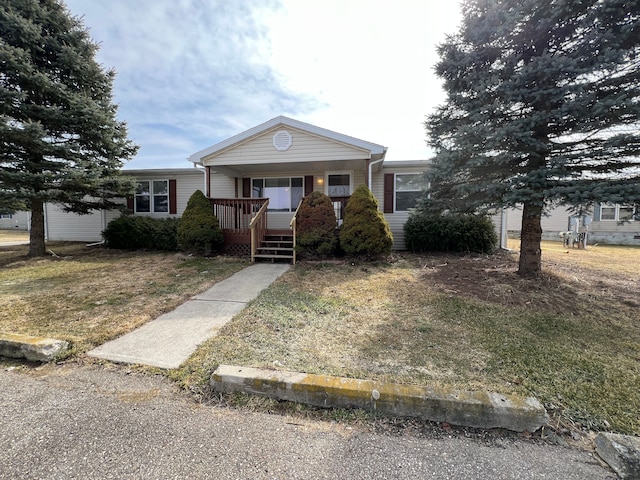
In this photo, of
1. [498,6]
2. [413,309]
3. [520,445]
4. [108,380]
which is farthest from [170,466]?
[498,6]

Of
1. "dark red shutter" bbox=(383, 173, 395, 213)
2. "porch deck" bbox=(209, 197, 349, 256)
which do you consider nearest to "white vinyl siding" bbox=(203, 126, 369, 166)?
"porch deck" bbox=(209, 197, 349, 256)

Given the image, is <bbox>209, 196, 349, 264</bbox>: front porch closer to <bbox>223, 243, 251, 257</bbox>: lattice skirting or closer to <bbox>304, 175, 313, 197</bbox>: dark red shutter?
<bbox>223, 243, 251, 257</bbox>: lattice skirting

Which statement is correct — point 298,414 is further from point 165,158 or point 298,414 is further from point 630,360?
point 165,158

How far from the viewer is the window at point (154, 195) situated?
1180cm

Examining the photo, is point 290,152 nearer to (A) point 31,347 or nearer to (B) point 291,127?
(B) point 291,127

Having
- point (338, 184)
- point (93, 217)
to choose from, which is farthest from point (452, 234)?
point (93, 217)

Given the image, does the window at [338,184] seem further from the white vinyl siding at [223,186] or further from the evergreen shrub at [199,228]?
the evergreen shrub at [199,228]

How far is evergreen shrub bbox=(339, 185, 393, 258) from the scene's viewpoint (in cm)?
703

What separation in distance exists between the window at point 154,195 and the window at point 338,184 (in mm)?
6925

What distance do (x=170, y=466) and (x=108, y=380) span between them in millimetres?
1278

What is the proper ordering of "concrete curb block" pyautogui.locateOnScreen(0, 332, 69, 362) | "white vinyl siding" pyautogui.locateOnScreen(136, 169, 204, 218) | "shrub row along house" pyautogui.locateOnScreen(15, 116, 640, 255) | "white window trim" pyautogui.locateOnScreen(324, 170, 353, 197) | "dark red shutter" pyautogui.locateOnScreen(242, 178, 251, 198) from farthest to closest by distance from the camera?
"white vinyl siding" pyautogui.locateOnScreen(136, 169, 204, 218), "dark red shutter" pyautogui.locateOnScreen(242, 178, 251, 198), "white window trim" pyautogui.locateOnScreen(324, 170, 353, 197), "shrub row along house" pyautogui.locateOnScreen(15, 116, 640, 255), "concrete curb block" pyautogui.locateOnScreen(0, 332, 69, 362)

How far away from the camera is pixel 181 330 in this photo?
10.9ft

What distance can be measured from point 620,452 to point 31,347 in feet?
15.2

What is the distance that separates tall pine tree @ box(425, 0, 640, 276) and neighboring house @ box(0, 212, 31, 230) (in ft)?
113
